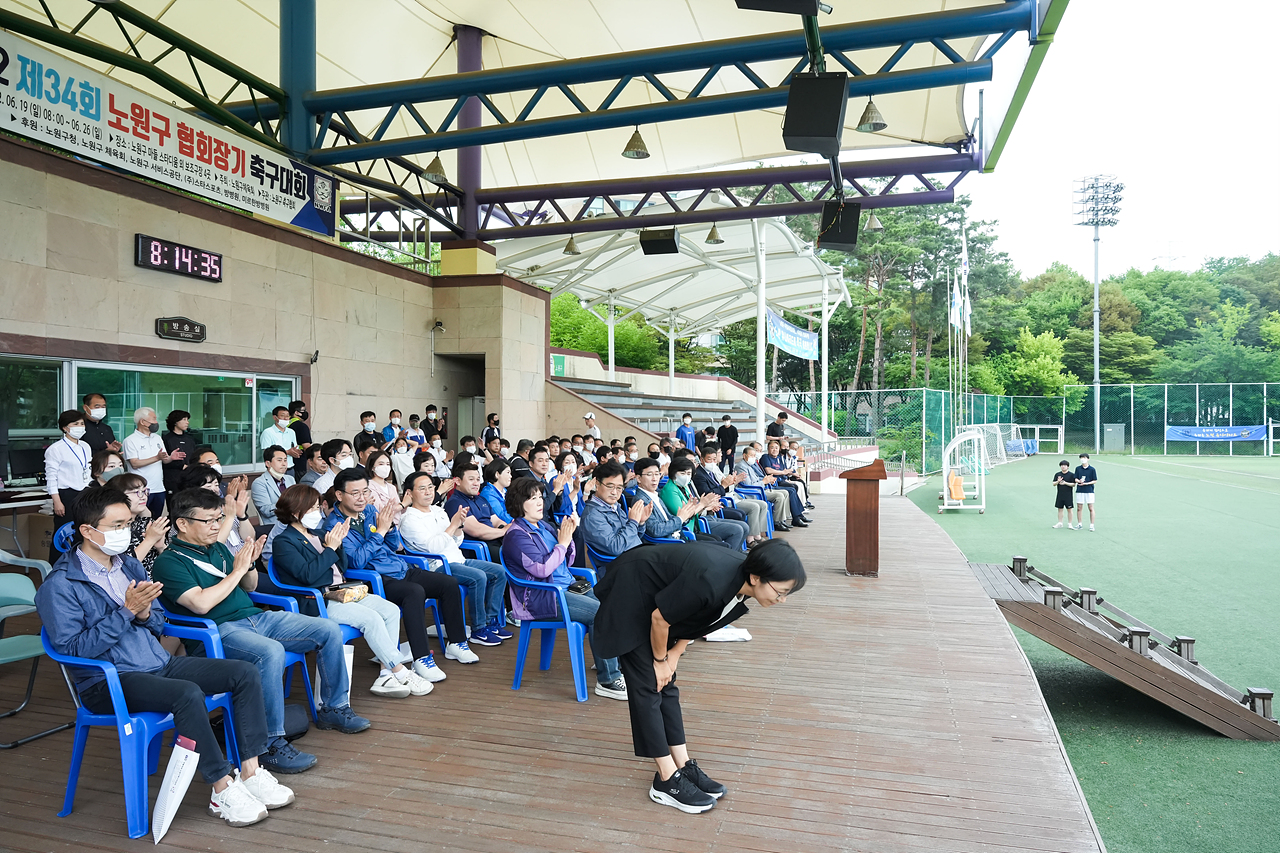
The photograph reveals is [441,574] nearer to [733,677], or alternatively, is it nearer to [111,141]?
[733,677]

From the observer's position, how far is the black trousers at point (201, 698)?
3.05 meters

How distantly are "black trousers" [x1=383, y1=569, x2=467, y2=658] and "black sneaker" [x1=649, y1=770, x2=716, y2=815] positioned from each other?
188 cm

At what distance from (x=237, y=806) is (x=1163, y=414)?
151ft

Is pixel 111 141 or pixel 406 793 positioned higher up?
pixel 111 141

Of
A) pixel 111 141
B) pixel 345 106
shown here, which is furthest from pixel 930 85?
pixel 111 141

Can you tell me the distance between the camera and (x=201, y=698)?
3.07 metres

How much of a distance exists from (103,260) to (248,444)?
290cm

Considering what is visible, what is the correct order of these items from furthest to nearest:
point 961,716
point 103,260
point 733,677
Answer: point 103,260
point 733,677
point 961,716

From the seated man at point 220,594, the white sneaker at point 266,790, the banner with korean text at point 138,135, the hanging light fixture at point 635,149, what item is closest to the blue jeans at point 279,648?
the seated man at point 220,594

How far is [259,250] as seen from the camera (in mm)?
10414

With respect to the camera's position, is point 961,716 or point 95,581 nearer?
point 95,581

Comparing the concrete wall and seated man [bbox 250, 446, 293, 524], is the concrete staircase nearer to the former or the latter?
the concrete wall

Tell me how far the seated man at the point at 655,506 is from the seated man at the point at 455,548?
46.7 inches

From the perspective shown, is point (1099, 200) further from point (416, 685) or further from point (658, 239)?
point (416, 685)
